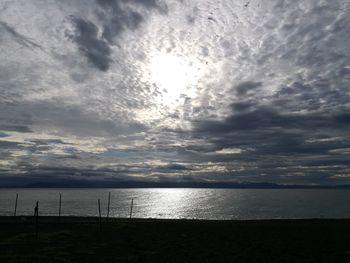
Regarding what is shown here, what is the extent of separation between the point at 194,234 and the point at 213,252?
36.1 feet

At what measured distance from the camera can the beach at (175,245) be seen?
2525 cm

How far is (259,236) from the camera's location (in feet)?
122

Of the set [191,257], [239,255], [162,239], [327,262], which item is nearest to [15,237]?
[162,239]

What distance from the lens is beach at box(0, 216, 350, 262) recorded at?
2525cm

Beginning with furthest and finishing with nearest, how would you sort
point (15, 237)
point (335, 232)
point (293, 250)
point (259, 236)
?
point (335, 232) → point (259, 236) → point (15, 237) → point (293, 250)

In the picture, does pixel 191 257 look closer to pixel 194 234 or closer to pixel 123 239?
pixel 123 239

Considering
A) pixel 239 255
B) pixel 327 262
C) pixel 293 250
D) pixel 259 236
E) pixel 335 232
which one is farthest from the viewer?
pixel 335 232

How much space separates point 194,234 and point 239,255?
40.9 feet

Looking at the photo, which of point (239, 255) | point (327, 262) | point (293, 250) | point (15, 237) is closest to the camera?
point (327, 262)

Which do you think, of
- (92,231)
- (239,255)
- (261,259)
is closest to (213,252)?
(239,255)

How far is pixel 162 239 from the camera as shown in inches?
1357

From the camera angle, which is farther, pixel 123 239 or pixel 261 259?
pixel 123 239

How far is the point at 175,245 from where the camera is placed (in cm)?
3092

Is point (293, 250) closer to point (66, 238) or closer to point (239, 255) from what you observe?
point (239, 255)
